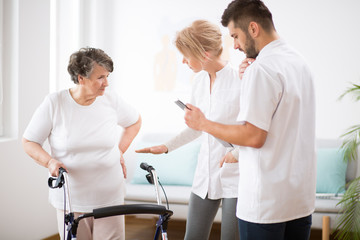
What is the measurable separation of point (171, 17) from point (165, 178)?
1.72 m

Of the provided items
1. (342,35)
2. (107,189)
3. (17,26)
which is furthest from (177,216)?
(342,35)

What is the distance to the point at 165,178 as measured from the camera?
444cm

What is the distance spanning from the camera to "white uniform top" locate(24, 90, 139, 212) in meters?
2.27

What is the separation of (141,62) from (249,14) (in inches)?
136

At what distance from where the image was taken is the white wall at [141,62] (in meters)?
3.62

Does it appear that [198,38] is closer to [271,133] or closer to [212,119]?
[212,119]

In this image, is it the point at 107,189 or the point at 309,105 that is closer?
the point at 309,105

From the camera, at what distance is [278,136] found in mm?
1576

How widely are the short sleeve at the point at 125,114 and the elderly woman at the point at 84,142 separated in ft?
0.44

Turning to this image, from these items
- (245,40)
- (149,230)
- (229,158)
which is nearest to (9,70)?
(149,230)

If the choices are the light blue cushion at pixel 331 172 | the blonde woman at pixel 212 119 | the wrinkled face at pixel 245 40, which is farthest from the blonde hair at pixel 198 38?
the light blue cushion at pixel 331 172

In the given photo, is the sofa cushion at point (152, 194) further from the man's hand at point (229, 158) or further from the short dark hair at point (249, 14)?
the short dark hair at point (249, 14)

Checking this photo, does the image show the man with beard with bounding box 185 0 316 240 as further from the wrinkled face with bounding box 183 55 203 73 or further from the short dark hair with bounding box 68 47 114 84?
the short dark hair with bounding box 68 47 114 84

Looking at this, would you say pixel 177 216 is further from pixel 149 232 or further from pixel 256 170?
pixel 256 170
